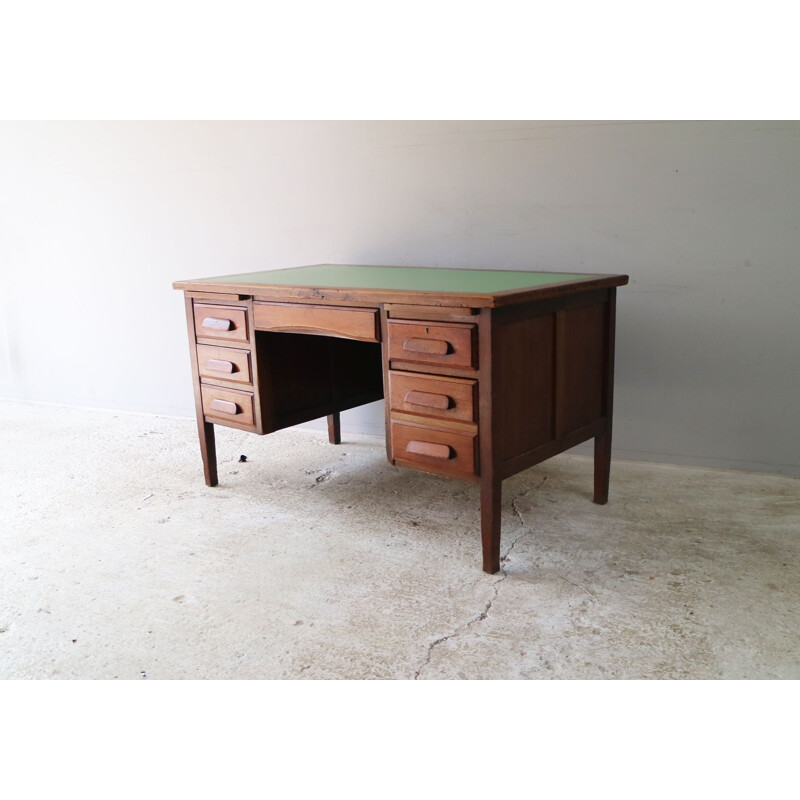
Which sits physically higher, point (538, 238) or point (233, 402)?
point (538, 238)

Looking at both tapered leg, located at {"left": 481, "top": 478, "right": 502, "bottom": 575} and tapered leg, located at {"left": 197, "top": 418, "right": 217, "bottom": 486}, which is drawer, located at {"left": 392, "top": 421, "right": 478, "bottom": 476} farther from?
tapered leg, located at {"left": 197, "top": 418, "right": 217, "bottom": 486}

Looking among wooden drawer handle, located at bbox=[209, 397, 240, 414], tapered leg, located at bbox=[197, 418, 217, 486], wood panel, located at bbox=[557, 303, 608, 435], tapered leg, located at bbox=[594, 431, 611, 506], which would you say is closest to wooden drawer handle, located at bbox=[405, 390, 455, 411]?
wood panel, located at bbox=[557, 303, 608, 435]

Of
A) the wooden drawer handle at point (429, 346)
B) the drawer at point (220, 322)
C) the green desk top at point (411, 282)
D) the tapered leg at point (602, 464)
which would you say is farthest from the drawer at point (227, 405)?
the tapered leg at point (602, 464)

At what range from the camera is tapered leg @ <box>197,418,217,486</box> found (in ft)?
9.45

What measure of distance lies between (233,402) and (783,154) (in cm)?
193

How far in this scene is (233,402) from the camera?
2754 millimetres

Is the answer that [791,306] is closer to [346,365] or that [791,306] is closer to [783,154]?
[783,154]

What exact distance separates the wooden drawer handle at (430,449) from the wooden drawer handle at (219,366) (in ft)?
2.56

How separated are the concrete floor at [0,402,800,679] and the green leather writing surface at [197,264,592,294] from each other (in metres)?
0.73

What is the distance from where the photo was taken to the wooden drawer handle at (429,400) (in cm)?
213

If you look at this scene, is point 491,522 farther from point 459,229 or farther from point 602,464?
point 459,229

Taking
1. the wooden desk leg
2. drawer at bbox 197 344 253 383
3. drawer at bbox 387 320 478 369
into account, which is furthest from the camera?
the wooden desk leg
